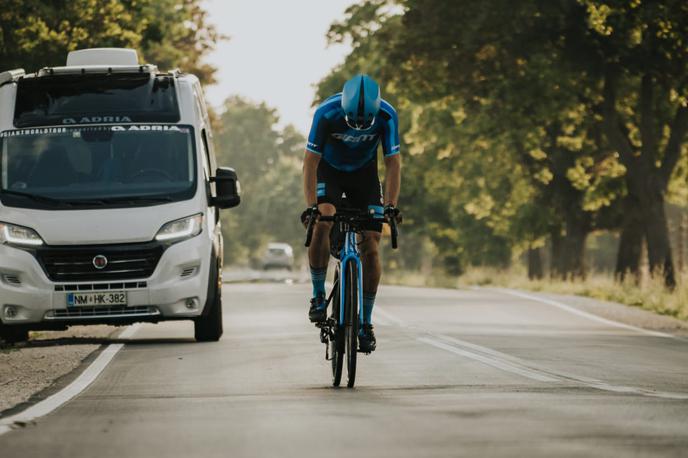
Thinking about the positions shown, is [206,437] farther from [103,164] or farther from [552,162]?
[552,162]

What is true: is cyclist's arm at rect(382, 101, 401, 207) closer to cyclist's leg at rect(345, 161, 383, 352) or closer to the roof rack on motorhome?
cyclist's leg at rect(345, 161, 383, 352)

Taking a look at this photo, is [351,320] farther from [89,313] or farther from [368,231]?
[89,313]

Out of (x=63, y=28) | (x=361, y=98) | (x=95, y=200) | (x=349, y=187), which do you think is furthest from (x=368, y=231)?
(x=63, y=28)

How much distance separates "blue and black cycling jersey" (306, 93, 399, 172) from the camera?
10.5m

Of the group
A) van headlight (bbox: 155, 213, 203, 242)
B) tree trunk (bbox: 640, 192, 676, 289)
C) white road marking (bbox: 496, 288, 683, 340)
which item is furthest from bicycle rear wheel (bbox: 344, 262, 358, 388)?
tree trunk (bbox: 640, 192, 676, 289)

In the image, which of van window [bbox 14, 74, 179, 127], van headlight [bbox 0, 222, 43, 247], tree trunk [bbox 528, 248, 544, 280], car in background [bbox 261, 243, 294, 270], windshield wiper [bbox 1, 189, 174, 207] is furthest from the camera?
car in background [bbox 261, 243, 294, 270]

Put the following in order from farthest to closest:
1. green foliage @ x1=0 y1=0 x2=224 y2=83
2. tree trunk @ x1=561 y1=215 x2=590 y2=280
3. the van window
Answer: tree trunk @ x1=561 y1=215 x2=590 y2=280 < green foliage @ x1=0 y1=0 x2=224 y2=83 < the van window

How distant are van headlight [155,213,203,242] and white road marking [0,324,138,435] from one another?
1.21 m

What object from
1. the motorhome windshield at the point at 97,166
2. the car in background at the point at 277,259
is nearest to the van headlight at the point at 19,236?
the motorhome windshield at the point at 97,166

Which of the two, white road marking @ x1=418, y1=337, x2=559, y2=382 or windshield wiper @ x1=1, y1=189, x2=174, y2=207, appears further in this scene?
windshield wiper @ x1=1, y1=189, x2=174, y2=207

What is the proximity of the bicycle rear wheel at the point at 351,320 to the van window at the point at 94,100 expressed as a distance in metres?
6.19

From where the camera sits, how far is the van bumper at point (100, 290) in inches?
599

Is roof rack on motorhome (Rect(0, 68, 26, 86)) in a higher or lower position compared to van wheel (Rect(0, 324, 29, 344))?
higher

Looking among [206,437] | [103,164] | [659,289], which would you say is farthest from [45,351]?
[659,289]
